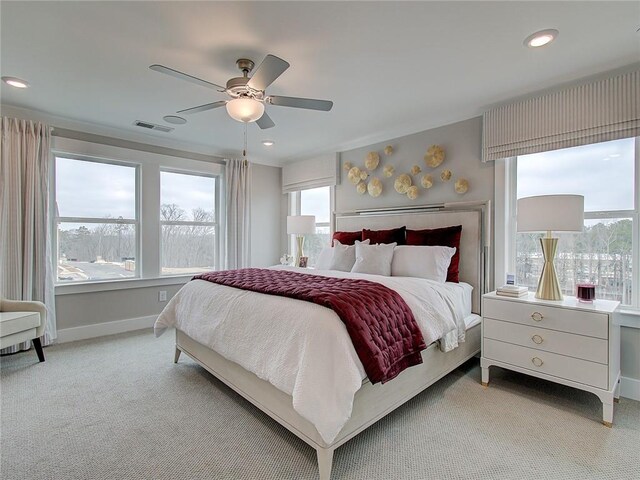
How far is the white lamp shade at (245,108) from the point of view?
2191mm

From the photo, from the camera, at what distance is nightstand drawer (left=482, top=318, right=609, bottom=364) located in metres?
2.10

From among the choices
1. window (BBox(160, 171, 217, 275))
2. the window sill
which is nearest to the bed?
the window sill

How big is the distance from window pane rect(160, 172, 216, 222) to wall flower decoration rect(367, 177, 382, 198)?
2.43 meters

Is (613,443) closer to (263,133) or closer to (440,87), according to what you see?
(440,87)

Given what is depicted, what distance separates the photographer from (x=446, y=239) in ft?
10.4

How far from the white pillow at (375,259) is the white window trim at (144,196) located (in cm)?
262

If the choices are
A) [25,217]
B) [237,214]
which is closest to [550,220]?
[237,214]

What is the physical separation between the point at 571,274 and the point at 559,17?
2.00m

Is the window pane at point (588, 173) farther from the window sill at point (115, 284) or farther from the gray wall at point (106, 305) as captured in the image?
the gray wall at point (106, 305)

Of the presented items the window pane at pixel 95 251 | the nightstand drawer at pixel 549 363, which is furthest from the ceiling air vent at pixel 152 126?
the nightstand drawer at pixel 549 363

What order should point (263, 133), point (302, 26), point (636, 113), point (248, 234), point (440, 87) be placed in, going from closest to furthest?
point (302, 26), point (636, 113), point (440, 87), point (263, 133), point (248, 234)

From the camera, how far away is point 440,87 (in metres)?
2.73

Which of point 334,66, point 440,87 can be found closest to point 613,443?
point 440,87

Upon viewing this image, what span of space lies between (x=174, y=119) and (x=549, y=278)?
154 inches
